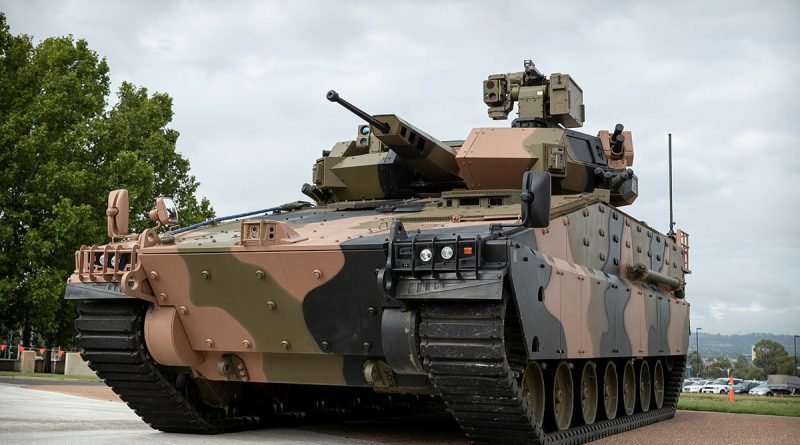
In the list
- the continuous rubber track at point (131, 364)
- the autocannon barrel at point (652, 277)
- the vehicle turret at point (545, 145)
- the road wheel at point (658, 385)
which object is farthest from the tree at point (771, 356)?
the continuous rubber track at point (131, 364)

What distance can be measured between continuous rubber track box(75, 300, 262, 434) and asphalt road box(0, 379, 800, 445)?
28 cm

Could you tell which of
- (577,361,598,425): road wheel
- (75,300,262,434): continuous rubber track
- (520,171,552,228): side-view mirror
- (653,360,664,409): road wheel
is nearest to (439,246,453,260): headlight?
(520,171,552,228): side-view mirror

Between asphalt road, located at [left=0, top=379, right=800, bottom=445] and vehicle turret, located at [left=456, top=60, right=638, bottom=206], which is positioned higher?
vehicle turret, located at [left=456, top=60, right=638, bottom=206]

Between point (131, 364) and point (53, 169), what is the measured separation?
1882 cm

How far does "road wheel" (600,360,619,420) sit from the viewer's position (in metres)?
14.8

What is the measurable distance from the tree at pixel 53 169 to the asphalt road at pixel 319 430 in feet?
37.9

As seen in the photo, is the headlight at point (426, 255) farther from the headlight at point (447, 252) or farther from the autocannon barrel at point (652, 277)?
the autocannon barrel at point (652, 277)

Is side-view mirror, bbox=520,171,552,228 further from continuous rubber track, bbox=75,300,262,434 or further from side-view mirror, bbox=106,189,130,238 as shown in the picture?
side-view mirror, bbox=106,189,130,238

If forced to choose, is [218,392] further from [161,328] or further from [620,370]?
[620,370]

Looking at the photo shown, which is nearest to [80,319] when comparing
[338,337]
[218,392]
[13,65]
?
[218,392]

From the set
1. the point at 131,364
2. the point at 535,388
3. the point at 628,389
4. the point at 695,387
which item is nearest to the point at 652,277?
the point at 628,389

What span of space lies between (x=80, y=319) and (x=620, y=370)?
776 centimetres

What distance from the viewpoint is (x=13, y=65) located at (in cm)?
3212

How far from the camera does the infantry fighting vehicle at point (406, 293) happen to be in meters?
10.4
